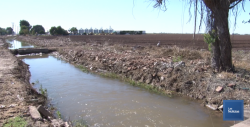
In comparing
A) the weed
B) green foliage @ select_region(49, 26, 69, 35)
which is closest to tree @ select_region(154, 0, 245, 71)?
the weed

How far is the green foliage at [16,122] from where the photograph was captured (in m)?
3.98

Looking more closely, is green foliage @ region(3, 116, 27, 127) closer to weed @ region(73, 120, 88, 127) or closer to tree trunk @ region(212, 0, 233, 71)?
weed @ region(73, 120, 88, 127)

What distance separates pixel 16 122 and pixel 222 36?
23.8 feet

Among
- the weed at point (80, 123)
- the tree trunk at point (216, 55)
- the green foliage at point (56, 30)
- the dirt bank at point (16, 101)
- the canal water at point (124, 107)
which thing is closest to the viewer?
the dirt bank at point (16, 101)

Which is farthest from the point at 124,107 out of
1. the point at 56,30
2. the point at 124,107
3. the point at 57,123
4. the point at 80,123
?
the point at 56,30

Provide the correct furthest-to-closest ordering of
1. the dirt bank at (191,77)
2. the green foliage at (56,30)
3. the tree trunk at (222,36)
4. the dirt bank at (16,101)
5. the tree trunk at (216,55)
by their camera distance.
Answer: the green foliage at (56,30)
the tree trunk at (216,55)
the tree trunk at (222,36)
the dirt bank at (191,77)
the dirt bank at (16,101)

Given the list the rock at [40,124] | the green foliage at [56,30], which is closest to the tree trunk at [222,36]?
the rock at [40,124]

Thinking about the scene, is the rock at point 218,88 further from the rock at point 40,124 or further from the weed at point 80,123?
the rock at point 40,124

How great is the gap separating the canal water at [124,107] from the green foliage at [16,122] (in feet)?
5.47

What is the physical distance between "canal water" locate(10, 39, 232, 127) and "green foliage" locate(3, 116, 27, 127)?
167cm

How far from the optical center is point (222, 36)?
743 centimetres

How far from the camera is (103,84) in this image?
31.5ft

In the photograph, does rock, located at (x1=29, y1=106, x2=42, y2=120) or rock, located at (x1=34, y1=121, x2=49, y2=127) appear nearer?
rock, located at (x1=34, y1=121, x2=49, y2=127)

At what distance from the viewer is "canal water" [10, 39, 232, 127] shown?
5.56 meters
